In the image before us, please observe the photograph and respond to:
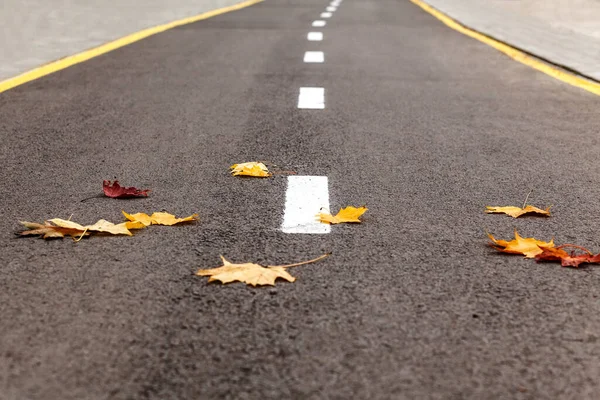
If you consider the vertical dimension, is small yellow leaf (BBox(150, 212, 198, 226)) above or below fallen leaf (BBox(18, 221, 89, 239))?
below

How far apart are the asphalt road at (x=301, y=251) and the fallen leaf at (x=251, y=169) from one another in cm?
12

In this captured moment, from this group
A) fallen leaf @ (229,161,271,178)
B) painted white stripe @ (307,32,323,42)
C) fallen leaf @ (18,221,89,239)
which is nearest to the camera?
fallen leaf @ (18,221,89,239)

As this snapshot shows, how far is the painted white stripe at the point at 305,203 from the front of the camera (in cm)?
365

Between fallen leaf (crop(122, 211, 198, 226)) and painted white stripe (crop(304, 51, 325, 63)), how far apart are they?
20.7ft

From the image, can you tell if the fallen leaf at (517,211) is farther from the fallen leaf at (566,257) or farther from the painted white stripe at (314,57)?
the painted white stripe at (314,57)

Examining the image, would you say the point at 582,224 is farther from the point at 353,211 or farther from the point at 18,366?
the point at 18,366

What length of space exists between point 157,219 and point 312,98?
3.81 meters

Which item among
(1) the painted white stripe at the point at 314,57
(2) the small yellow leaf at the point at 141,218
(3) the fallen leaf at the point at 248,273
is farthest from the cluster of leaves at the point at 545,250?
(1) the painted white stripe at the point at 314,57

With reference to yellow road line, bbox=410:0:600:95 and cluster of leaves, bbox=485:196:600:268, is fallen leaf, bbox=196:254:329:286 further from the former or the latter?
yellow road line, bbox=410:0:600:95

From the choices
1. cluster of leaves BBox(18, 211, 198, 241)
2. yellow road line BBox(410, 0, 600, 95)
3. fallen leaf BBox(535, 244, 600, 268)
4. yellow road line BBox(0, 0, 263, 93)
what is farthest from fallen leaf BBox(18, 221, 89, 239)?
yellow road line BBox(410, 0, 600, 95)

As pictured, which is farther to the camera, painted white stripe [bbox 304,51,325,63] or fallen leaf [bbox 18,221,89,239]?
painted white stripe [bbox 304,51,325,63]

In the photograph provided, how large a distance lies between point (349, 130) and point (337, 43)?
629cm

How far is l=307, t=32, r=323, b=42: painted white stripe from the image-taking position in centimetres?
1263

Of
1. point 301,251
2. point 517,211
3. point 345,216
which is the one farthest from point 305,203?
point 517,211
